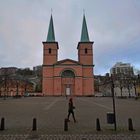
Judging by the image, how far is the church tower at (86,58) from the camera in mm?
96938

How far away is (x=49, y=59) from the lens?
100000 millimetres

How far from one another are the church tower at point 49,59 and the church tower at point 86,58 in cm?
1076

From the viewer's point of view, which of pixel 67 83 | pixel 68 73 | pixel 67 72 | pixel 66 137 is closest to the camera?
pixel 66 137

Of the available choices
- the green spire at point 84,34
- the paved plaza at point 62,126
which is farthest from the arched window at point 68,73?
the paved plaza at point 62,126

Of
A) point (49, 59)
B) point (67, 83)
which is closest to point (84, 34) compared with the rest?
point (49, 59)

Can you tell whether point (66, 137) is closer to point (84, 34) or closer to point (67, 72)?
point (67, 72)

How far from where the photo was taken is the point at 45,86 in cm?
9638

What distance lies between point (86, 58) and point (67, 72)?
32.1 feet

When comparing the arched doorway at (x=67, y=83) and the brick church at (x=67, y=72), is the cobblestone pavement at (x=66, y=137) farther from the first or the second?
the arched doorway at (x=67, y=83)

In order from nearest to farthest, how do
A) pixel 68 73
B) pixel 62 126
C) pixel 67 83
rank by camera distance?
pixel 62 126 < pixel 67 83 < pixel 68 73

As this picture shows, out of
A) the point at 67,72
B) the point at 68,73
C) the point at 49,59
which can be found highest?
the point at 49,59

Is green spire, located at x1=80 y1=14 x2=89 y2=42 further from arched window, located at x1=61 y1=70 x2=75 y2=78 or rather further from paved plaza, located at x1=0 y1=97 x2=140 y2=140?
paved plaza, located at x1=0 y1=97 x2=140 y2=140

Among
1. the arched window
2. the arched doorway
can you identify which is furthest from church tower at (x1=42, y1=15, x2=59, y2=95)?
the arched window

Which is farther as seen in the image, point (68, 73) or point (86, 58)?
point (86, 58)
